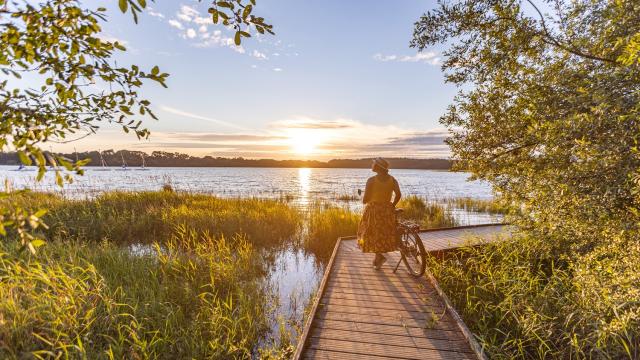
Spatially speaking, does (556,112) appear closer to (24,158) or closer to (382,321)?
(382,321)

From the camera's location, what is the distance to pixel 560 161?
5.23 m

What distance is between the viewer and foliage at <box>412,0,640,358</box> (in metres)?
4.26

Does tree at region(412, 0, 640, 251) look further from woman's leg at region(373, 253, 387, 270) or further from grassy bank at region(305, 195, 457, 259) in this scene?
grassy bank at region(305, 195, 457, 259)

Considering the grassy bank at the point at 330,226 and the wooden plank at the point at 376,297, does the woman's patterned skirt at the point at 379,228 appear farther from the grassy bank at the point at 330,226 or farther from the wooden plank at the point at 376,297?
the grassy bank at the point at 330,226

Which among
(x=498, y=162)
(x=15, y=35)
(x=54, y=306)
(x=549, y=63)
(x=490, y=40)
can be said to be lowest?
(x=54, y=306)

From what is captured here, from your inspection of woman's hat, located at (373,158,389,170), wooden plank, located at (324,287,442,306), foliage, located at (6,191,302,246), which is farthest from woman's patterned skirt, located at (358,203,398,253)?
foliage, located at (6,191,302,246)

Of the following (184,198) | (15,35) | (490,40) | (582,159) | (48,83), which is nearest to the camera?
(15,35)

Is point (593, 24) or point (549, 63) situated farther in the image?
point (549, 63)

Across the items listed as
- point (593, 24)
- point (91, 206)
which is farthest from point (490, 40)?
point (91, 206)

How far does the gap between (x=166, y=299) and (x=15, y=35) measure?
550 cm

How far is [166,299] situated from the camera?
632 cm

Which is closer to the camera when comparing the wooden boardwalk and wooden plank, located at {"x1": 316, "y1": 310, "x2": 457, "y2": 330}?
the wooden boardwalk

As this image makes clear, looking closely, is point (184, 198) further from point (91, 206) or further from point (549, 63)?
point (549, 63)

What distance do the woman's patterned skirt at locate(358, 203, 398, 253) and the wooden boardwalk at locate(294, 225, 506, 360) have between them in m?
0.65
